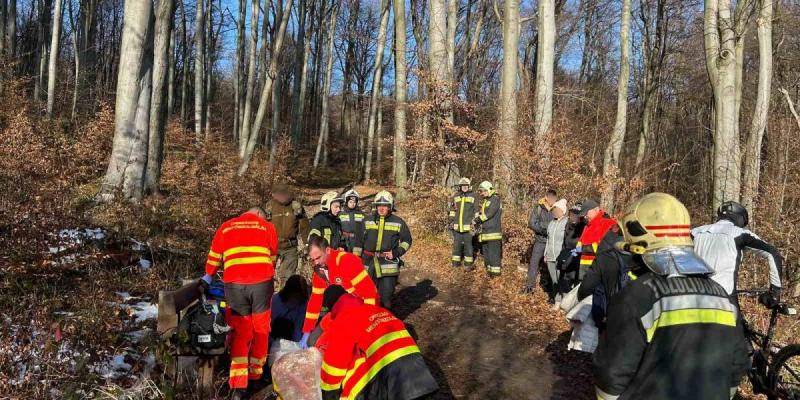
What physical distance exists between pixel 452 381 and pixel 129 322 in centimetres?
361

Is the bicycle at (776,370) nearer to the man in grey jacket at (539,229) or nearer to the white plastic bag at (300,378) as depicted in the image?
the white plastic bag at (300,378)

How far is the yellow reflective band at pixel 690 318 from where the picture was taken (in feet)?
7.16

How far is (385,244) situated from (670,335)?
559cm

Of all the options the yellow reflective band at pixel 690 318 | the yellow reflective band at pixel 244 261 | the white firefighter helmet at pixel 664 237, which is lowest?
the yellow reflective band at pixel 244 261

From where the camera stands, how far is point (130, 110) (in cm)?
1057

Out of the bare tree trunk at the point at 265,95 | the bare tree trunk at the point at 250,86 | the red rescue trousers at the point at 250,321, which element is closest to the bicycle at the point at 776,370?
the red rescue trousers at the point at 250,321

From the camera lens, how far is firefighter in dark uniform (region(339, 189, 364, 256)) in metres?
7.80

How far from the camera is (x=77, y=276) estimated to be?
6.79 m

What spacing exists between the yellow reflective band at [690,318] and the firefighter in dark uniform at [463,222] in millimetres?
8859

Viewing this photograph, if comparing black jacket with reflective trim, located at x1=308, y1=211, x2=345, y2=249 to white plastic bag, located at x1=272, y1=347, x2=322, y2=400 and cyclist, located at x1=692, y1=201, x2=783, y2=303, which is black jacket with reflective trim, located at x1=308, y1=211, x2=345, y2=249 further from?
cyclist, located at x1=692, y1=201, x2=783, y2=303

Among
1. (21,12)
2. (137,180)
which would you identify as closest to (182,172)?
(137,180)

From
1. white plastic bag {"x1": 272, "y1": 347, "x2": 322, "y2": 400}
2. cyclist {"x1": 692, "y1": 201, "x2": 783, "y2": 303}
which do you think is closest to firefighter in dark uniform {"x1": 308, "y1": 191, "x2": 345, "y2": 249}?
white plastic bag {"x1": 272, "y1": 347, "x2": 322, "y2": 400}

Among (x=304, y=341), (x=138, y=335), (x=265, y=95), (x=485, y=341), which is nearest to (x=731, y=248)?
(x=485, y=341)

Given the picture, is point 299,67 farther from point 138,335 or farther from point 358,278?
point 358,278
